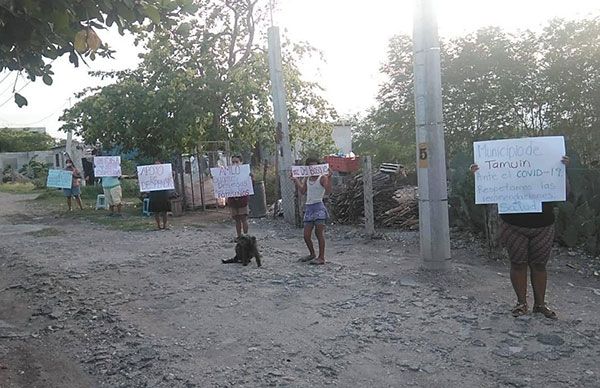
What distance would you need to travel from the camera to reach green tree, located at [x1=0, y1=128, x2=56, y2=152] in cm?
7269

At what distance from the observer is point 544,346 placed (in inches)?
206

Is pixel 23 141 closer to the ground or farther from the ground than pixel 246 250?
farther from the ground

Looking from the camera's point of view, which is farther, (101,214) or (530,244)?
(101,214)

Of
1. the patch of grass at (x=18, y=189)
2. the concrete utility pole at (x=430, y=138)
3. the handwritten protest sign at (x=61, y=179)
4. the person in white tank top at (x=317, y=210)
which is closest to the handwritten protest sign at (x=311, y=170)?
the person in white tank top at (x=317, y=210)

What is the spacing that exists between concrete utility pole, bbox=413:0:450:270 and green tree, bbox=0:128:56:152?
71.2m

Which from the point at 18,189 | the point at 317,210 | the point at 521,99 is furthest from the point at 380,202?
the point at 18,189

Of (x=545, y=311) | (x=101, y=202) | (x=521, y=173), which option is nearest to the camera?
(x=545, y=311)

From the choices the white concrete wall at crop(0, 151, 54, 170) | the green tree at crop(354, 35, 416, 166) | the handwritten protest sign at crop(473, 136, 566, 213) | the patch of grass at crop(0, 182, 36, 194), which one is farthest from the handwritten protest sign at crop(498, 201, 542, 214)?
the white concrete wall at crop(0, 151, 54, 170)

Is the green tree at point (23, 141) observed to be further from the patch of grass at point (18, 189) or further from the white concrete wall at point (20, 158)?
the patch of grass at point (18, 189)

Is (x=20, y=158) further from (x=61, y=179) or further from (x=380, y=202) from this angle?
(x=380, y=202)

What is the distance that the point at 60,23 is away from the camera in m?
4.35

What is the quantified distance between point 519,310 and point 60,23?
4.88 meters

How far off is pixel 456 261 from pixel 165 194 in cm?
710

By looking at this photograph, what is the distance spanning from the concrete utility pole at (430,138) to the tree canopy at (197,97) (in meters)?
11.6
